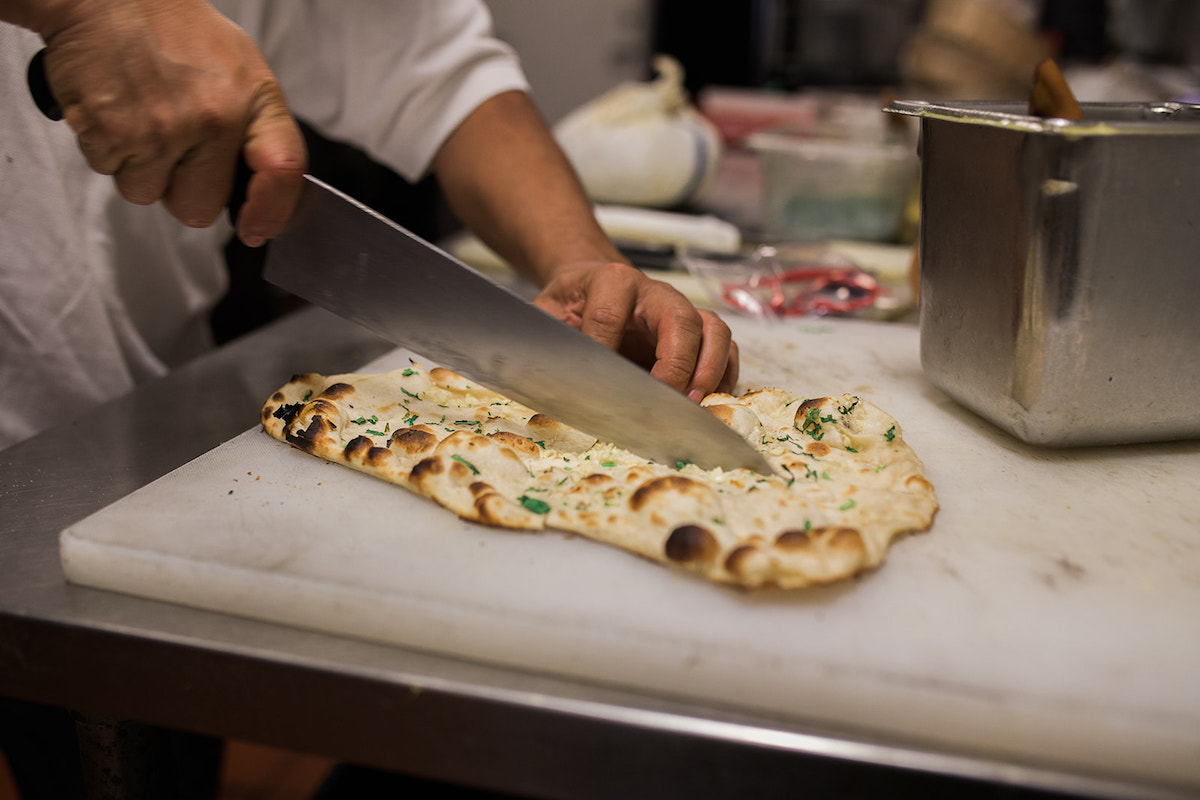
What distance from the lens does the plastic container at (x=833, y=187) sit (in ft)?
7.12

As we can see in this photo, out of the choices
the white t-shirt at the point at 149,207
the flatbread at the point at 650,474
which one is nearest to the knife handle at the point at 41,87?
the flatbread at the point at 650,474

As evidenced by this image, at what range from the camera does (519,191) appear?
151 cm

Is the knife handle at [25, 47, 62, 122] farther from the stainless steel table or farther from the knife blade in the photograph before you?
the stainless steel table

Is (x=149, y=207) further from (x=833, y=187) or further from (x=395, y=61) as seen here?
(x=833, y=187)

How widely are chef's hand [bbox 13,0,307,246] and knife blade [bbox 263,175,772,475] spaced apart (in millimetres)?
55

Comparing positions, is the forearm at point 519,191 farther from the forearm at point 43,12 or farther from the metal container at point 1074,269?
the forearm at point 43,12

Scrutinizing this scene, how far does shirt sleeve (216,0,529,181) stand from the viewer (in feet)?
5.24

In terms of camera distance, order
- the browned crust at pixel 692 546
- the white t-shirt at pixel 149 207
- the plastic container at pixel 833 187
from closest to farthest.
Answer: the browned crust at pixel 692 546
the white t-shirt at pixel 149 207
the plastic container at pixel 833 187

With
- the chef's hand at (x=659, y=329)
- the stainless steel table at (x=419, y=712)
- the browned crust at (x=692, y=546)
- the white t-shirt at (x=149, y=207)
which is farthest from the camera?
the white t-shirt at (x=149, y=207)

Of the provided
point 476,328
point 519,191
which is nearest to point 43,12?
point 476,328

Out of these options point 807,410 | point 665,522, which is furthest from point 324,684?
point 807,410

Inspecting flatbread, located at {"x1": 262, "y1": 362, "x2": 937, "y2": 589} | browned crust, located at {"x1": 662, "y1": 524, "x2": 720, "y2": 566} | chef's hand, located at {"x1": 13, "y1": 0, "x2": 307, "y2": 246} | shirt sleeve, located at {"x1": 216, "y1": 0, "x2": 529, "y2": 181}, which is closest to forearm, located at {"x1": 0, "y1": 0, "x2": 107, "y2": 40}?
chef's hand, located at {"x1": 13, "y1": 0, "x2": 307, "y2": 246}

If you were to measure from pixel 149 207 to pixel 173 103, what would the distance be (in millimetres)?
697

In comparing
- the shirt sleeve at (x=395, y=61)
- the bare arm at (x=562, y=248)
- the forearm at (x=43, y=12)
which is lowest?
the bare arm at (x=562, y=248)
